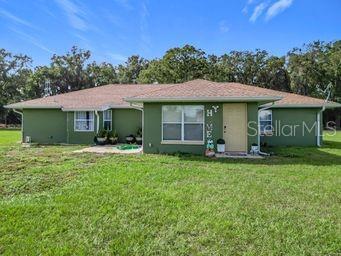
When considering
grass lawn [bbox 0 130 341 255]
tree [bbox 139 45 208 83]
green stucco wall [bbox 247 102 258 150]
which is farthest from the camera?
tree [bbox 139 45 208 83]

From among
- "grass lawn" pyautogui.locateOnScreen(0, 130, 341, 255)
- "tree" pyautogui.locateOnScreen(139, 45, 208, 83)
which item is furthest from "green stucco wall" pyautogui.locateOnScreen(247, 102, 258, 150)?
"tree" pyautogui.locateOnScreen(139, 45, 208, 83)

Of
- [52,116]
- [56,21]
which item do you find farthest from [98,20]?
[52,116]

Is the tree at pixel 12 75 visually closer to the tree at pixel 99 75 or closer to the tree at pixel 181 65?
the tree at pixel 99 75

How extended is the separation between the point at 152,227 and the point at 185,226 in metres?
0.50

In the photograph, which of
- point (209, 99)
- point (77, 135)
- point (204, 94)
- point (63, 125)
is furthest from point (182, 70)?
point (209, 99)

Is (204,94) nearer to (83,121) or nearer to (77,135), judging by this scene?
(83,121)

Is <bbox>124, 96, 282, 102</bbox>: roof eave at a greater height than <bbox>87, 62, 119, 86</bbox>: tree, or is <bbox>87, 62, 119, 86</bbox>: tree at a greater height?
<bbox>87, 62, 119, 86</bbox>: tree

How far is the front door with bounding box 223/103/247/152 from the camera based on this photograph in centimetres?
1275

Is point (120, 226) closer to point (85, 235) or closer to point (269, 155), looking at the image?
point (85, 235)

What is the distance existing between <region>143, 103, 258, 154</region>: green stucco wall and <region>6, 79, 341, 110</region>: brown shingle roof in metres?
0.59

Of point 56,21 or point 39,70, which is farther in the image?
point 39,70

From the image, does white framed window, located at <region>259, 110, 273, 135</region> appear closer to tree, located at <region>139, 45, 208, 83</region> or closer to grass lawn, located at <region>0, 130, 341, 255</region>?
grass lawn, located at <region>0, 130, 341, 255</region>

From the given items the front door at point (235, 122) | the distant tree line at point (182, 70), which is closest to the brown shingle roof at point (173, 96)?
the front door at point (235, 122)

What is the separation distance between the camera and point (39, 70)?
47188 mm
